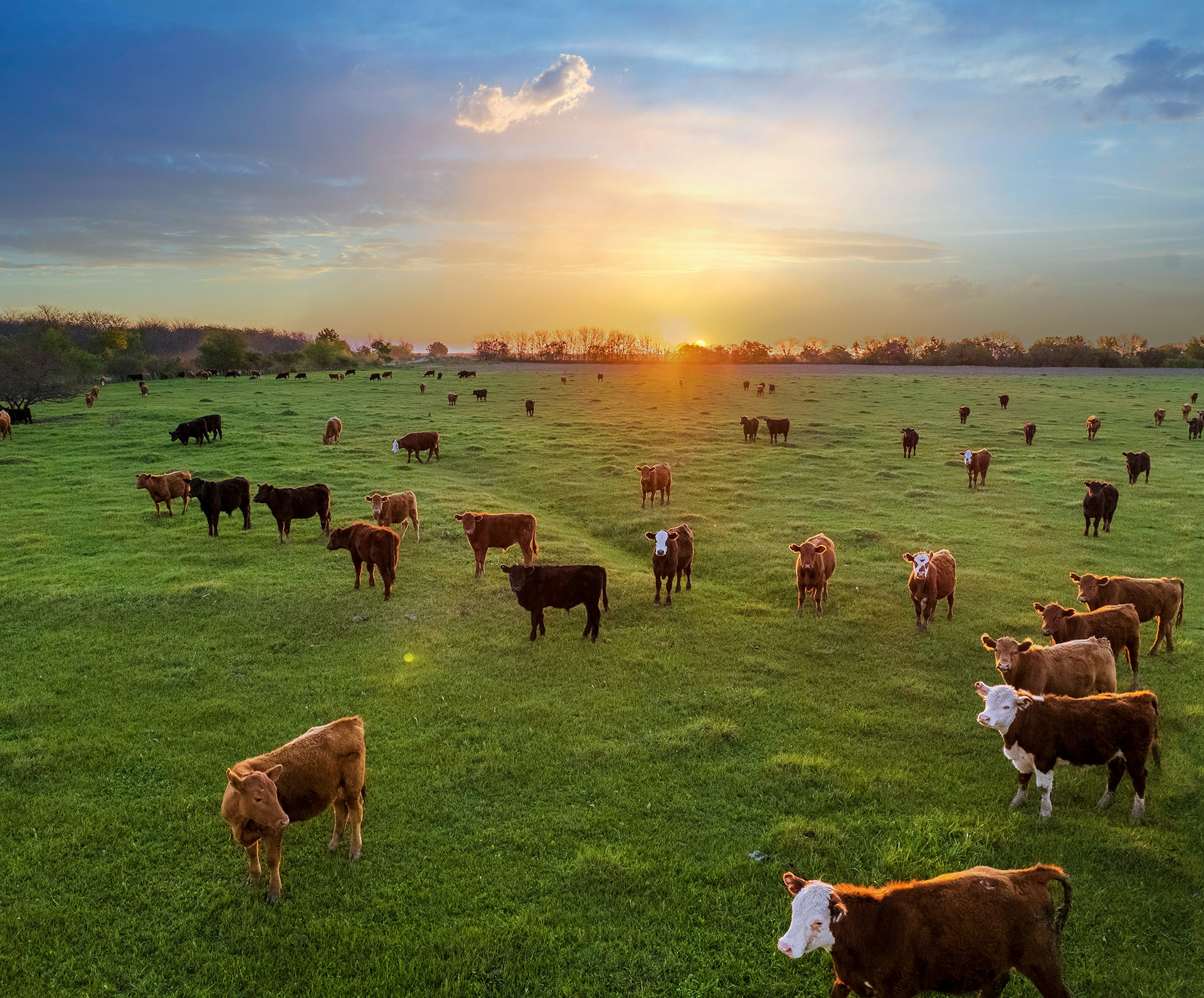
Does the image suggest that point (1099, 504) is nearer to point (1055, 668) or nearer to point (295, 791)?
point (1055, 668)

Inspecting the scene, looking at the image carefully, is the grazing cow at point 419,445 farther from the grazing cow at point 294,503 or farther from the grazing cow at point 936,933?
the grazing cow at point 936,933

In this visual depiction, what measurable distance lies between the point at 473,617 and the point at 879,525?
40.9 ft

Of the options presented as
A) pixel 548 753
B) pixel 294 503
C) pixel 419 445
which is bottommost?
pixel 548 753

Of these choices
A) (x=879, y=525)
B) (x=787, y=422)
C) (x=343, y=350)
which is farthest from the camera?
(x=343, y=350)

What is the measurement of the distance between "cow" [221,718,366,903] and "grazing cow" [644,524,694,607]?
7375mm

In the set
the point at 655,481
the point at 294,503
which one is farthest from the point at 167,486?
the point at 655,481

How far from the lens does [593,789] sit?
24.7 feet

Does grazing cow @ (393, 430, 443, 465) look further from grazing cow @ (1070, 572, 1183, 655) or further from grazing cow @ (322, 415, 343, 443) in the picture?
grazing cow @ (1070, 572, 1183, 655)

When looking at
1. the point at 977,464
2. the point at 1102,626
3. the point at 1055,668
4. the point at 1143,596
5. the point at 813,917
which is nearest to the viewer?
the point at 813,917

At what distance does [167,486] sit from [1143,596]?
2355 centimetres

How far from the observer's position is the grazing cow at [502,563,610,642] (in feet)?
38.0

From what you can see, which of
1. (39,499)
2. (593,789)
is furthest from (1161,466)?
(39,499)

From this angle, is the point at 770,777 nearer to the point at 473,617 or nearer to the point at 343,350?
the point at 473,617

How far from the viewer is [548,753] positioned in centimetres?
820
